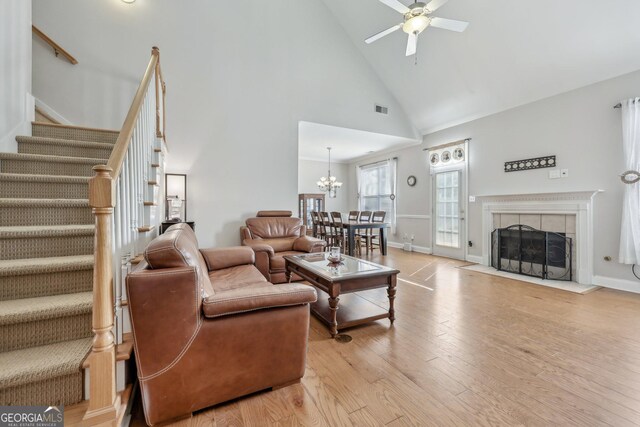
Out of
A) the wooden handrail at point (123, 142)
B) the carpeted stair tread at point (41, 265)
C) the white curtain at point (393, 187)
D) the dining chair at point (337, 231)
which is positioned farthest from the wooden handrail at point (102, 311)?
the white curtain at point (393, 187)

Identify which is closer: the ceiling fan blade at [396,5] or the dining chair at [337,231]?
the ceiling fan blade at [396,5]

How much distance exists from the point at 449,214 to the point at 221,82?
5080mm

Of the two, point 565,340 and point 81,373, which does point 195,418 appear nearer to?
point 81,373

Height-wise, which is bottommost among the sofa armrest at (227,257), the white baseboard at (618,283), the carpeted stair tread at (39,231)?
the white baseboard at (618,283)

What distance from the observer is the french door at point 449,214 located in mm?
5332

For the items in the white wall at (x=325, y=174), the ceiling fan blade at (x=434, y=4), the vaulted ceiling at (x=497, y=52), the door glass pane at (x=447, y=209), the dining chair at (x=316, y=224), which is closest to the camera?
the ceiling fan blade at (x=434, y=4)

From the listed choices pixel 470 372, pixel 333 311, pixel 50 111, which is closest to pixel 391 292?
pixel 333 311

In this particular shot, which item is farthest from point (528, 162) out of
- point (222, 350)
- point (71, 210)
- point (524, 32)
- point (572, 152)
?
point (71, 210)

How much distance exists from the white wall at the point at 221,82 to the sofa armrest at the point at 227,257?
5.08 feet

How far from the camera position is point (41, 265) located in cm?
142

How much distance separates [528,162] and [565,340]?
3151 mm

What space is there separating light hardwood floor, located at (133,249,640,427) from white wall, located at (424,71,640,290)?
1.13 meters

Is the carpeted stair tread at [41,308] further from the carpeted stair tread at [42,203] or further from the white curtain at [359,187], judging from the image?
the white curtain at [359,187]

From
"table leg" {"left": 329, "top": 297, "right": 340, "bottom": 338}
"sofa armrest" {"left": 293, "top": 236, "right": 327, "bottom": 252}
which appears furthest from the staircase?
"sofa armrest" {"left": 293, "top": 236, "right": 327, "bottom": 252}
